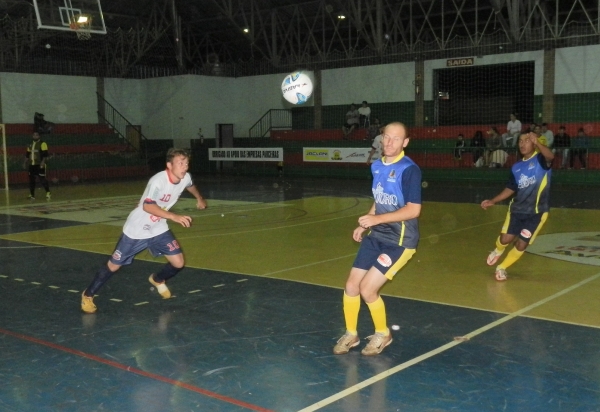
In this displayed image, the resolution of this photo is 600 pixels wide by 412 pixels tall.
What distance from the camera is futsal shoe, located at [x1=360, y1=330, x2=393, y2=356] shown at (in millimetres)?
5961

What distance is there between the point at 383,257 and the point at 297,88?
20294mm

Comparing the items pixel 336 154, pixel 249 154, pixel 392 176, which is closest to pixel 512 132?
pixel 336 154

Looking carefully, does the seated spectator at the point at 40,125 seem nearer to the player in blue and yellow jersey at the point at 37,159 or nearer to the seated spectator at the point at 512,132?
the player in blue and yellow jersey at the point at 37,159

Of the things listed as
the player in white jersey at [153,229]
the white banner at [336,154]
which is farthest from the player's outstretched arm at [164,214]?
the white banner at [336,154]

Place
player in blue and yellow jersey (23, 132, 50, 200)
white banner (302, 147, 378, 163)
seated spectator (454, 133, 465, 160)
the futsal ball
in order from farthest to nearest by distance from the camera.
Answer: white banner (302, 147, 378, 163), seated spectator (454, 133, 465, 160), the futsal ball, player in blue and yellow jersey (23, 132, 50, 200)

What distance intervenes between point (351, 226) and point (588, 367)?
9.32 meters

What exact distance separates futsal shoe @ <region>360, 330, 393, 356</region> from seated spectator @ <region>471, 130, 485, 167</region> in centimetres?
2363

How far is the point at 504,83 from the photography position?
32500mm

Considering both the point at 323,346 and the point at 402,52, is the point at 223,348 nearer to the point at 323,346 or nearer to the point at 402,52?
the point at 323,346

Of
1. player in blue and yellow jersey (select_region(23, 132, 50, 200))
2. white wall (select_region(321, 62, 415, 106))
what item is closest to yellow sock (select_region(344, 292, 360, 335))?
player in blue and yellow jersey (select_region(23, 132, 50, 200))

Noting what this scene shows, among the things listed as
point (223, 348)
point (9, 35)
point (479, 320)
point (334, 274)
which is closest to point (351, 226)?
point (334, 274)

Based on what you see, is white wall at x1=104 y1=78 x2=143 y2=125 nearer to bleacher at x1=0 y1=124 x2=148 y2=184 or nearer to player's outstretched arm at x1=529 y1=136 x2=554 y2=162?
bleacher at x1=0 y1=124 x2=148 y2=184

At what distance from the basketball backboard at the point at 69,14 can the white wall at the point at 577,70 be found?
19.1m

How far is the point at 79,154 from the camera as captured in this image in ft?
109
